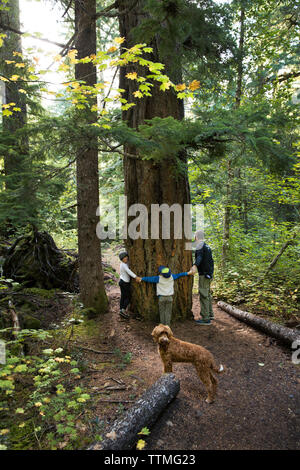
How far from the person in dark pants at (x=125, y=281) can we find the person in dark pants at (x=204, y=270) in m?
1.57

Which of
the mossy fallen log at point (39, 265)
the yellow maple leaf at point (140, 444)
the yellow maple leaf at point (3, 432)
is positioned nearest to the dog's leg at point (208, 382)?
the yellow maple leaf at point (140, 444)

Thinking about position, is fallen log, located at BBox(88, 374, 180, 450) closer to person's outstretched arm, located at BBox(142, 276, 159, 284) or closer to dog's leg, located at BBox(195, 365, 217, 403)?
dog's leg, located at BBox(195, 365, 217, 403)

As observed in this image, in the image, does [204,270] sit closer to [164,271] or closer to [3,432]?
[164,271]

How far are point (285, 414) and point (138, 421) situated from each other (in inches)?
77.7

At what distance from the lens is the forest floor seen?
2.93 m

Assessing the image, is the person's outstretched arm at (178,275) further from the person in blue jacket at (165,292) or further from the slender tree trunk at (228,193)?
the slender tree trunk at (228,193)

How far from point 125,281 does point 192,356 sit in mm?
2904

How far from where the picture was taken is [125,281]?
6195 mm

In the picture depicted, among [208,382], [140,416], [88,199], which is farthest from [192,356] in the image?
[88,199]

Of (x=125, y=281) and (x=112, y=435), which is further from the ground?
(x=125, y=281)

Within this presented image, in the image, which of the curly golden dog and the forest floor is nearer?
the forest floor

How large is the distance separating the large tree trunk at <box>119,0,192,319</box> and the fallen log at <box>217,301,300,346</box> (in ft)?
4.68

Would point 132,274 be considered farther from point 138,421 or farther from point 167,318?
point 138,421

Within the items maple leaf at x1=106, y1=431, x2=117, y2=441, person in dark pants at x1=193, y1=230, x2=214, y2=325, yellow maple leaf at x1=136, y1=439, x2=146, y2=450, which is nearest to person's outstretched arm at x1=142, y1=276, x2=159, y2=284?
person in dark pants at x1=193, y1=230, x2=214, y2=325
